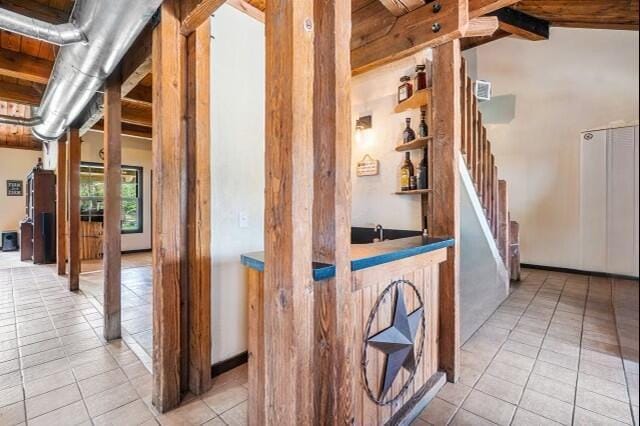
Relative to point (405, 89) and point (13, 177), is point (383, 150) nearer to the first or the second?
point (405, 89)

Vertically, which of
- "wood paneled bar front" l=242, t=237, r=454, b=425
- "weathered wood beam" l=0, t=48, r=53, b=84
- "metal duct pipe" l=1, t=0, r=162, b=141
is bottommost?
"wood paneled bar front" l=242, t=237, r=454, b=425

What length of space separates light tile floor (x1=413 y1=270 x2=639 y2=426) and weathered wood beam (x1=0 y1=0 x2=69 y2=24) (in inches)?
161

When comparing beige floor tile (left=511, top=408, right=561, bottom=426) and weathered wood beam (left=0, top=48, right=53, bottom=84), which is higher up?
weathered wood beam (left=0, top=48, right=53, bottom=84)

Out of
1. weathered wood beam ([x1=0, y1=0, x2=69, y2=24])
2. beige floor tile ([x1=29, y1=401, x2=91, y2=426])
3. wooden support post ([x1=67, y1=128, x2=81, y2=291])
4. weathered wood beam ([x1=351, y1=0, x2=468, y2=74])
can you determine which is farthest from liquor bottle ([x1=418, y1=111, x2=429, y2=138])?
wooden support post ([x1=67, y1=128, x2=81, y2=291])

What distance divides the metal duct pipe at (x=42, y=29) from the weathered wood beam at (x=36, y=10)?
0.93m

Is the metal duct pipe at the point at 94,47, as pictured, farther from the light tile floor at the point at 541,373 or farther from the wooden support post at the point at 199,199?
the light tile floor at the point at 541,373

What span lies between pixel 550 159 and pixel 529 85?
51.1 inches

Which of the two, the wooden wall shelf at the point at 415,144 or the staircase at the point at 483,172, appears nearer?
the wooden wall shelf at the point at 415,144

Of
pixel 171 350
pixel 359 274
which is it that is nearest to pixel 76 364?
pixel 171 350

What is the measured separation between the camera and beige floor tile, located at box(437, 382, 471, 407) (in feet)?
6.12

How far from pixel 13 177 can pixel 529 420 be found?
1163 cm

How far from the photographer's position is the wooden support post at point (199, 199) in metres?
1.93

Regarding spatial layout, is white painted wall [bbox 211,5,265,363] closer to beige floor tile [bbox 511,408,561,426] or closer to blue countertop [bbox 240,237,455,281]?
blue countertop [bbox 240,237,455,281]

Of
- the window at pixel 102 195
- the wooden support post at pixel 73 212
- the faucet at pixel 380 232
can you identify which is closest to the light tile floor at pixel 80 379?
the wooden support post at pixel 73 212
